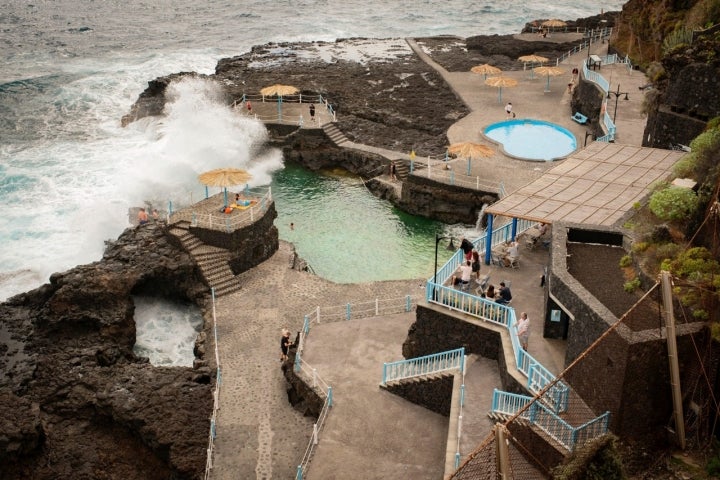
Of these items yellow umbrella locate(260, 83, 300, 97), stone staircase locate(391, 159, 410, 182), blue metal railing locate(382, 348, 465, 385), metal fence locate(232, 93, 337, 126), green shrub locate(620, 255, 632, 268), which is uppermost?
green shrub locate(620, 255, 632, 268)

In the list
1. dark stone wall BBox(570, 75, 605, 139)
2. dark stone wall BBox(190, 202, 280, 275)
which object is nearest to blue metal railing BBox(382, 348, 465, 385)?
dark stone wall BBox(190, 202, 280, 275)

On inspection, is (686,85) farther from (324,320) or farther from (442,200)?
(324,320)

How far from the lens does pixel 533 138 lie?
46.2 m

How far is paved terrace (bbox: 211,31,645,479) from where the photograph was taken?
2123 cm

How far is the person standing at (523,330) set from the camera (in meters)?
20.5

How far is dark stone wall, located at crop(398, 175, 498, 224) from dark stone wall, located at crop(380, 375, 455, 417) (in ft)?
58.9

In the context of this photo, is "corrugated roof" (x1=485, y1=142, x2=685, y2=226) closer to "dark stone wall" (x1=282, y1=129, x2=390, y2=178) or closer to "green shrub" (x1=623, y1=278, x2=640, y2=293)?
"green shrub" (x1=623, y1=278, x2=640, y2=293)

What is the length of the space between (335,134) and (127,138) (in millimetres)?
14791

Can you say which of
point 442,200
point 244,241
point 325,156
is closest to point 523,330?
point 244,241

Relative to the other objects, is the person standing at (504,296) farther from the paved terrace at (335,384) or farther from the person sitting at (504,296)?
the paved terrace at (335,384)

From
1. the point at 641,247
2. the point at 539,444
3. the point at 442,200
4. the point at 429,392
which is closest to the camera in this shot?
the point at 539,444

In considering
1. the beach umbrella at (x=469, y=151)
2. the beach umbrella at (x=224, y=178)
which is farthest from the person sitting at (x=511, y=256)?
the beach umbrella at (x=469, y=151)

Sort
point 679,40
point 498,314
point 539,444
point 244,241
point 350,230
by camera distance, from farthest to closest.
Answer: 1. point 350,230
2. point 679,40
3. point 244,241
4. point 498,314
5. point 539,444

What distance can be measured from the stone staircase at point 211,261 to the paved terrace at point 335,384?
527 millimetres
